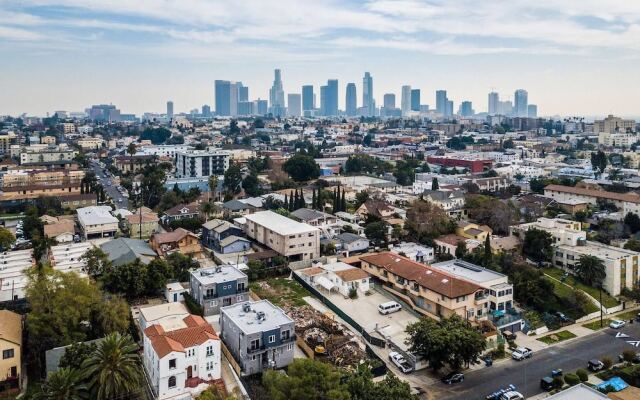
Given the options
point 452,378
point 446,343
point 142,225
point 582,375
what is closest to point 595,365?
point 582,375

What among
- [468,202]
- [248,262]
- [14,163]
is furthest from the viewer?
[14,163]

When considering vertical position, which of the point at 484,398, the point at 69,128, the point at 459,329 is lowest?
the point at 484,398

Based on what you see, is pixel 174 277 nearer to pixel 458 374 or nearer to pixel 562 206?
pixel 458 374

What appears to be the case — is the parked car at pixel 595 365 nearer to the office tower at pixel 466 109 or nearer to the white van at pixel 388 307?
the white van at pixel 388 307

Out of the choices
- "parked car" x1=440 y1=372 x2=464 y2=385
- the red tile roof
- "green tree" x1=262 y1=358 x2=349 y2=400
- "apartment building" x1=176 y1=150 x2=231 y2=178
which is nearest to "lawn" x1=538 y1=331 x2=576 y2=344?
the red tile roof

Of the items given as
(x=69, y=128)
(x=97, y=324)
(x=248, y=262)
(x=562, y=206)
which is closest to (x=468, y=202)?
(x=562, y=206)
